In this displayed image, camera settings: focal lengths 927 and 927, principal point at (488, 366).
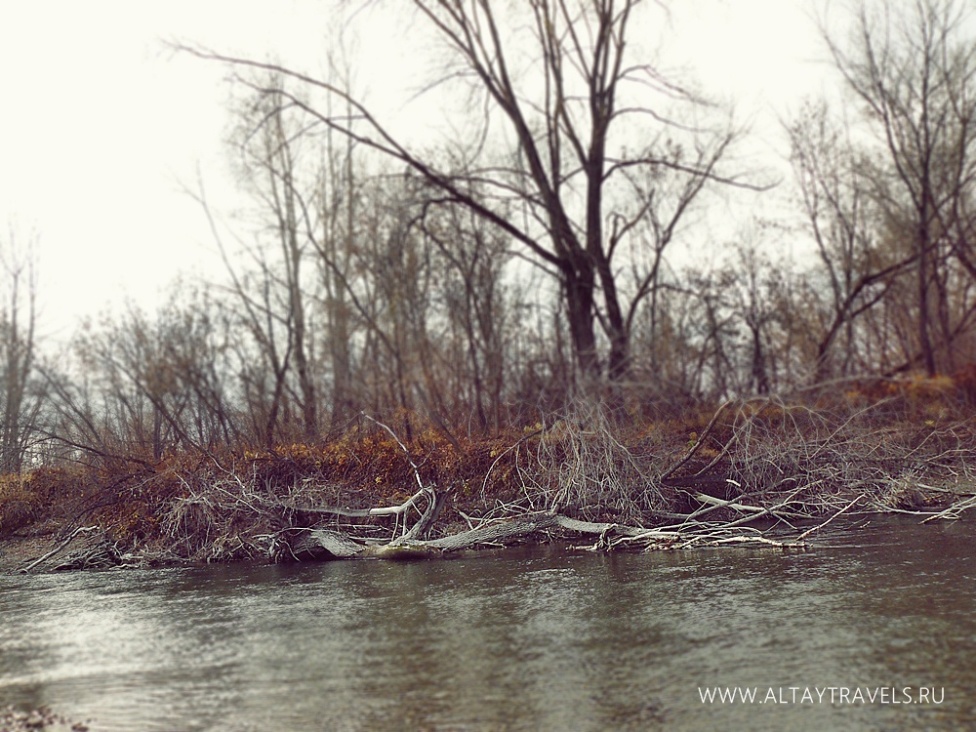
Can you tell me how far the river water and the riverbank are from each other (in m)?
1.85

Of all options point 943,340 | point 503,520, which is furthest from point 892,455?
point 943,340

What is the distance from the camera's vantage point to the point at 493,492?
14.3 meters

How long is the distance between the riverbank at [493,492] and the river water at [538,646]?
1.85 metres

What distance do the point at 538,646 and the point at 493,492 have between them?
7696mm

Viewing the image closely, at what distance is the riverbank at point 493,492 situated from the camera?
12461mm

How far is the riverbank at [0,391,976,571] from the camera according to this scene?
12.5 m

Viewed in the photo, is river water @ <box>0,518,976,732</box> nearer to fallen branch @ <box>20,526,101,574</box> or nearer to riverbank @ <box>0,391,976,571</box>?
riverbank @ <box>0,391,976,571</box>

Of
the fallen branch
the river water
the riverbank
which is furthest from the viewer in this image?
the fallen branch

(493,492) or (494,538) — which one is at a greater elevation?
(493,492)

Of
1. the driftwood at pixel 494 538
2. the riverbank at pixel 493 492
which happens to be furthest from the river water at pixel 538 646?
the riverbank at pixel 493 492

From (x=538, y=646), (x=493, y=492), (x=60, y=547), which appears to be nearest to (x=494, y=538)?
(x=493, y=492)

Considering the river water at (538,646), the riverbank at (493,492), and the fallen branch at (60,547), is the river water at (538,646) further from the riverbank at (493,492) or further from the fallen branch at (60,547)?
the fallen branch at (60,547)

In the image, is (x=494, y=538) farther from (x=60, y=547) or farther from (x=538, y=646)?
(x=60, y=547)

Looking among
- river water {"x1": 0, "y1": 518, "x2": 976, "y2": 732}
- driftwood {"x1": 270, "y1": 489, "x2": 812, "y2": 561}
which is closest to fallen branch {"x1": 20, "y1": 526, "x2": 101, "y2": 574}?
river water {"x1": 0, "y1": 518, "x2": 976, "y2": 732}
